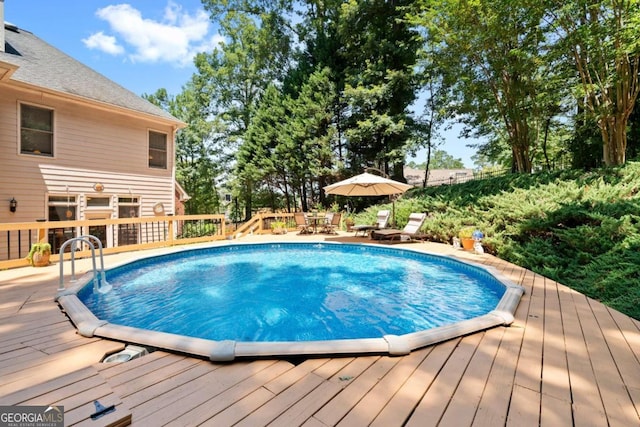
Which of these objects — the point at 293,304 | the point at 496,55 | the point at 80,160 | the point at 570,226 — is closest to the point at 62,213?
the point at 80,160

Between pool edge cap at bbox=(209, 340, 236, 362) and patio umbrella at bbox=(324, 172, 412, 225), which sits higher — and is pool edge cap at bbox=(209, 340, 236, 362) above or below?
below

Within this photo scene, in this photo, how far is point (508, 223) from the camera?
23.7 feet

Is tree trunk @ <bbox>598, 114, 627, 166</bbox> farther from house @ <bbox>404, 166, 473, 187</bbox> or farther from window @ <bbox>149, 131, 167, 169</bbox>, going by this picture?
window @ <bbox>149, 131, 167, 169</bbox>

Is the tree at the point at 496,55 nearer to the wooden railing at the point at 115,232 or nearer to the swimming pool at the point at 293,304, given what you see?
the swimming pool at the point at 293,304

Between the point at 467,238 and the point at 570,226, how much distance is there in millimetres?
2055

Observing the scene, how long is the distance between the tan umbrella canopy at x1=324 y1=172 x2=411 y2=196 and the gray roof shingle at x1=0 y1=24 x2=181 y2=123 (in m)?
6.98

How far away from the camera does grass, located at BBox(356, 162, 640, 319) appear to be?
4332 mm

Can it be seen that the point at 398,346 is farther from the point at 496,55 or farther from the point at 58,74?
the point at 58,74

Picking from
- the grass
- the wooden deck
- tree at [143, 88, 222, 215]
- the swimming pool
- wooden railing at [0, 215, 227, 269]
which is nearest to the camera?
the wooden deck

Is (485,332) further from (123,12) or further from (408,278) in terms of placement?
(123,12)

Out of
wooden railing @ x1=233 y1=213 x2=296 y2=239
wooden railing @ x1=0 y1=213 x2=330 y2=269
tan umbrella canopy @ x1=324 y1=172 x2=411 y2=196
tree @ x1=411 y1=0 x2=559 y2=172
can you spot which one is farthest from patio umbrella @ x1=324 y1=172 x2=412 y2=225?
tree @ x1=411 y1=0 x2=559 y2=172

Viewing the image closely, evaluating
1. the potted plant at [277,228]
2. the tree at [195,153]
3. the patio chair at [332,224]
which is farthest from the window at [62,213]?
the tree at [195,153]

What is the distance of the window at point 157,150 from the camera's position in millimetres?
10875

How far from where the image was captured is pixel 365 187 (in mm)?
10062
